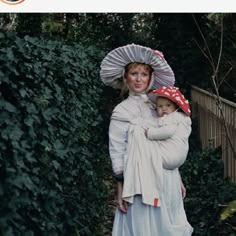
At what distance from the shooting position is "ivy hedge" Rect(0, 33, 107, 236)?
104 inches

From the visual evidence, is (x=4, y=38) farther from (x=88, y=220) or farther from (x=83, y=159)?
(x=88, y=220)

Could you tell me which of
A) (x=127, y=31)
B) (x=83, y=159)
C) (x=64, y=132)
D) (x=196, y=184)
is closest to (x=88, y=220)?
(x=83, y=159)

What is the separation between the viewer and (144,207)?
3.84 metres

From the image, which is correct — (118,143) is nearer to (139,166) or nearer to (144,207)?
(139,166)

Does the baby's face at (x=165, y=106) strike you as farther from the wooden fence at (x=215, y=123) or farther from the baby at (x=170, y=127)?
the wooden fence at (x=215, y=123)

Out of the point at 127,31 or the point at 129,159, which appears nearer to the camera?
the point at 129,159

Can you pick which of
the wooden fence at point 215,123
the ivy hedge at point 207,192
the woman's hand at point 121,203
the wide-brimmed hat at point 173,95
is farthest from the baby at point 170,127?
the wooden fence at point 215,123

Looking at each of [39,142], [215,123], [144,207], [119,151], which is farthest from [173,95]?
[215,123]

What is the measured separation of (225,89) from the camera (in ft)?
35.8

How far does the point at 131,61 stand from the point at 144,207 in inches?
41.4

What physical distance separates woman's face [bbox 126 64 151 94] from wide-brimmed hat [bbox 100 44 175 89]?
0.05m

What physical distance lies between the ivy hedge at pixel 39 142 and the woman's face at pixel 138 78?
1.77ft

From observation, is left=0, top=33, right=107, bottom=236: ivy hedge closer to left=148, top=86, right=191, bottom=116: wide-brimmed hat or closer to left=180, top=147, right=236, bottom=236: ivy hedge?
left=148, top=86, right=191, bottom=116: wide-brimmed hat

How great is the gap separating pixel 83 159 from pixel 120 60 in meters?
1.21
